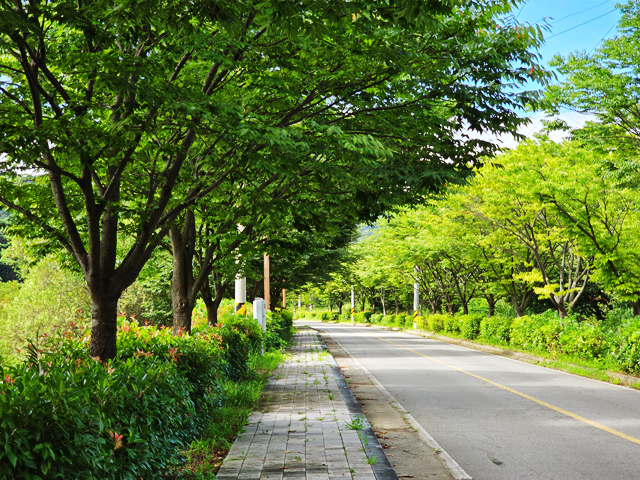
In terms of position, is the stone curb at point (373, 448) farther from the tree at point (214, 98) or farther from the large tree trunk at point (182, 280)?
the large tree trunk at point (182, 280)

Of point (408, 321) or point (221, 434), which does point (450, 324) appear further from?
point (221, 434)

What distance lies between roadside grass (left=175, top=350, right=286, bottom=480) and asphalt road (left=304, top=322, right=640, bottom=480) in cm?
280

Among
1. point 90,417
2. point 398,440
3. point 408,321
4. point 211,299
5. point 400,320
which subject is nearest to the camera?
point 90,417

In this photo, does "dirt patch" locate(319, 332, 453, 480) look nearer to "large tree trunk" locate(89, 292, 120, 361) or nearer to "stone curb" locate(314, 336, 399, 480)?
"stone curb" locate(314, 336, 399, 480)

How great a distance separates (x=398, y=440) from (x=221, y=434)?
245 centimetres

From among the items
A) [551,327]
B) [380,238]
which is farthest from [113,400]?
[380,238]

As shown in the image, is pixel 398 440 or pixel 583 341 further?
pixel 583 341

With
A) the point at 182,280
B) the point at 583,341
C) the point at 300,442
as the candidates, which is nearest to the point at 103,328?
the point at 300,442

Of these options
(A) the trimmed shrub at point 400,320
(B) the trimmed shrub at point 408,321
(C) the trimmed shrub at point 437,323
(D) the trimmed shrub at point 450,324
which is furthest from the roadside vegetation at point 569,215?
(A) the trimmed shrub at point 400,320

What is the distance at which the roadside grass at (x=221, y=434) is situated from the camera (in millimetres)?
5465

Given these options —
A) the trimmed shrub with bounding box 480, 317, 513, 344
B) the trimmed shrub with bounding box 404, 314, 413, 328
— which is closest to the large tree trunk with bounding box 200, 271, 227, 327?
the trimmed shrub with bounding box 480, 317, 513, 344

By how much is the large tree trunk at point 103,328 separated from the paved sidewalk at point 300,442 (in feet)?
6.07

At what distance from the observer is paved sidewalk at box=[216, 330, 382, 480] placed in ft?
17.6

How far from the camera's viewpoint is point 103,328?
6.26m
